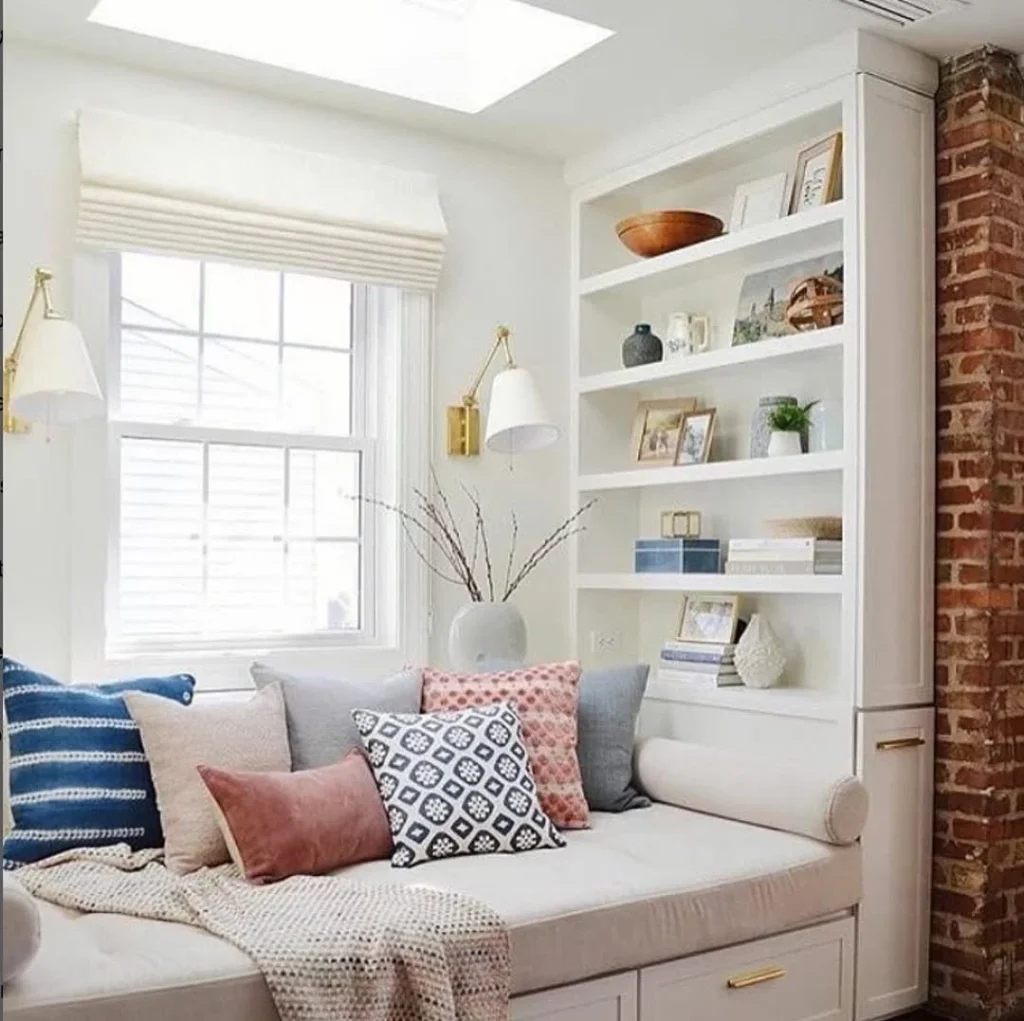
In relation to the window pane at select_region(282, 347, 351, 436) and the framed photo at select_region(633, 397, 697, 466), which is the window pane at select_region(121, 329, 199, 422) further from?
the framed photo at select_region(633, 397, 697, 466)

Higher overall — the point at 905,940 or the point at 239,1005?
the point at 239,1005

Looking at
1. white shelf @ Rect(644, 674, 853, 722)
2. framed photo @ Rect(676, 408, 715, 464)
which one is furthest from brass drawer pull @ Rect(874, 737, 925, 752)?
framed photo @ Rect(676, 408, 715, 464)

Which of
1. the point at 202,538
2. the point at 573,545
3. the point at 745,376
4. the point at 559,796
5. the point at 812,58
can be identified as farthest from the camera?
the point at 573,545

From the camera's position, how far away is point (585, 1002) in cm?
249

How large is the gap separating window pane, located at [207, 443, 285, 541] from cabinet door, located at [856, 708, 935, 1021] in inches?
72.5

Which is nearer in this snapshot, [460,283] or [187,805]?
[187,805]

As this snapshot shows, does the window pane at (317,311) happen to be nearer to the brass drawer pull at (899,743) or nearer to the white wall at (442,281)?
the white wall at (442,281)

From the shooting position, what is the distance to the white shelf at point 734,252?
A: 336 cm

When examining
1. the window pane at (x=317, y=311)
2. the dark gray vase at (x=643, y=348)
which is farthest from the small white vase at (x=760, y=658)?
the window pane at (x=317, y=311)

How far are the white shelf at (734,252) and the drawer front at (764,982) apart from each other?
190 centimetres

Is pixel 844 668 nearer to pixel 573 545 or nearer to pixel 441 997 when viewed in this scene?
pixel 573 545

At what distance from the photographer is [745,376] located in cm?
385

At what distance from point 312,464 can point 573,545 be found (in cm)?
97

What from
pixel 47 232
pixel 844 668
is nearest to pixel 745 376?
pixel 844 668
